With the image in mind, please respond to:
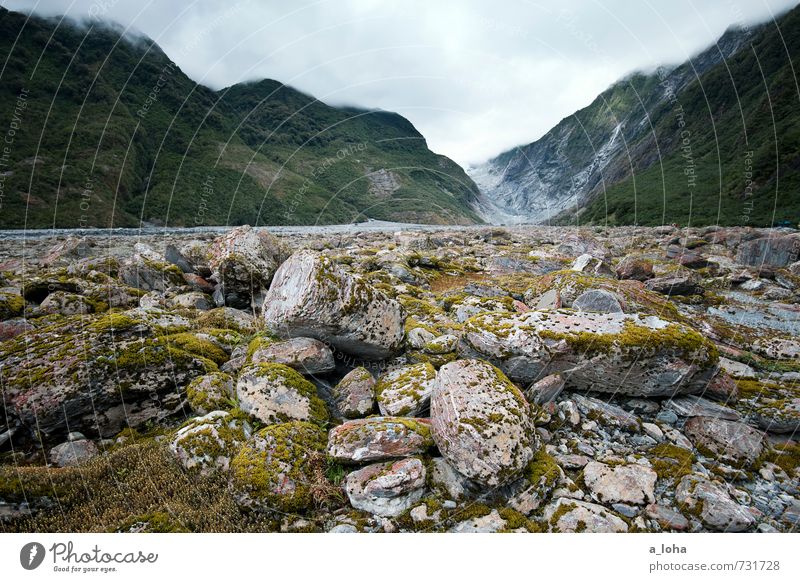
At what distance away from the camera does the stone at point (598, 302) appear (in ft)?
32.7

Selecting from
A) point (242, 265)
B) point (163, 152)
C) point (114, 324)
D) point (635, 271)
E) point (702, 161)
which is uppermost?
point (163, 152)

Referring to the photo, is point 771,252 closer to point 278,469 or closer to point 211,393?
point 278,469

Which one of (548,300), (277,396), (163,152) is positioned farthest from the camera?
(163,152)

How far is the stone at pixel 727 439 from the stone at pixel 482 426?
3492mm

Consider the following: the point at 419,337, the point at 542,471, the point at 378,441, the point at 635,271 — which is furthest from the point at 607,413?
the point at 635,271

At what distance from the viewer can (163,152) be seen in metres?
132

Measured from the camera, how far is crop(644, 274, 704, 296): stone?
17344 millimetres

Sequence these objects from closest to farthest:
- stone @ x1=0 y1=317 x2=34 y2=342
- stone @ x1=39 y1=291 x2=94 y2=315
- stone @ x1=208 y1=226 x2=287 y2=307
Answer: stone @ x1=0 y1=317 x2=34 y2=342, stone @ x1=39 y1=291 x2=94 y2=315, stone @ x1=208 y1=226 x2=287 y2=307

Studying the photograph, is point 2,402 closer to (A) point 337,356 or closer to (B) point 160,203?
(A) point 337,356

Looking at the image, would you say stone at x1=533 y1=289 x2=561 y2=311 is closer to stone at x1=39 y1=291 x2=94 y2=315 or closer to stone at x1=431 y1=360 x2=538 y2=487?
stone at x1=431 y1=360 x2=538 y2=487

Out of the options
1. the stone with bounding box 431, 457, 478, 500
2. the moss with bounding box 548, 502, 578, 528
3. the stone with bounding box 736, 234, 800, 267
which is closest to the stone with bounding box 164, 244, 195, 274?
the stone with bounding box 431, 457, 478, 500

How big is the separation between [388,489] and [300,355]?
12.1 ft

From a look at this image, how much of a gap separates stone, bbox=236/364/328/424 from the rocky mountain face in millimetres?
41

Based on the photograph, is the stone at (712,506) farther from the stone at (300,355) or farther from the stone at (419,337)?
the stone at (300,355)
